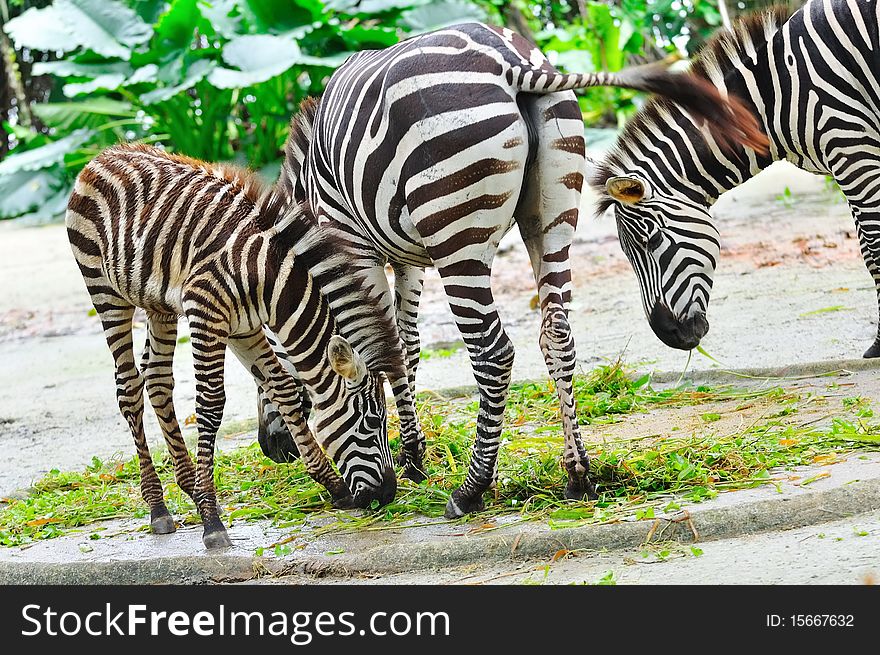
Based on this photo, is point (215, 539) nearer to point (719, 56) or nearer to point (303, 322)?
point (303, 322)

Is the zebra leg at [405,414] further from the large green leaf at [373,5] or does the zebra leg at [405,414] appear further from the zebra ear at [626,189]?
the large green leaf at [373,5]

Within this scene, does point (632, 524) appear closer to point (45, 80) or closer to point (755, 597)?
point (755, 597)

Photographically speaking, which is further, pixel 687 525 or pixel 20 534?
pixel 20 534

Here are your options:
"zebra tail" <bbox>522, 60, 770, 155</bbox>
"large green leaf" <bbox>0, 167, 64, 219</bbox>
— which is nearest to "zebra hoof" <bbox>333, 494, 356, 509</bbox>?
"zebra tail" <bbox>522, 60, 770, 155</bbox>

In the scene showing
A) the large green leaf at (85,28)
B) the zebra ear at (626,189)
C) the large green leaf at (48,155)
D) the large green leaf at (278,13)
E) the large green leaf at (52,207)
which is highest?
the large green leaf at (85,28)

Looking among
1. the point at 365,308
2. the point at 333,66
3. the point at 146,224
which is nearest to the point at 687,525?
the point at 365,308

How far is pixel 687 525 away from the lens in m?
3.62

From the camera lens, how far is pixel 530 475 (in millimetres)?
4434

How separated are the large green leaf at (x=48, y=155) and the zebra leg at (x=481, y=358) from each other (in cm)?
1320

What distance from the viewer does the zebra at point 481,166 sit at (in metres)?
3.79

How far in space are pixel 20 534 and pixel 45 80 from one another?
21315 millimetres

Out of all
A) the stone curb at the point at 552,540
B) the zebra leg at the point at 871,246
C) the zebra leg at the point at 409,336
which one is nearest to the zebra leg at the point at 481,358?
the stone curb at the point at 552,540

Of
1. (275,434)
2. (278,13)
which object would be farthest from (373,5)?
(275,434)

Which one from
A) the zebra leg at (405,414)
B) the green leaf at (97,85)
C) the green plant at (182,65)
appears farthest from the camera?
the green leaf at (97,85)
